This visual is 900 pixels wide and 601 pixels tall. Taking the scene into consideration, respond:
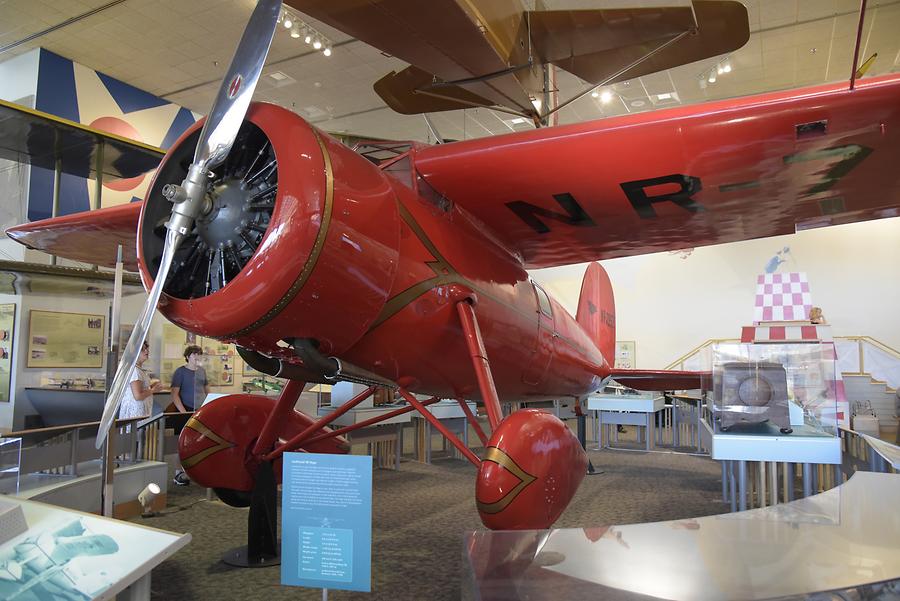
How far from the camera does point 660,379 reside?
251 inches

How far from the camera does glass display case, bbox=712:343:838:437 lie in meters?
4.34

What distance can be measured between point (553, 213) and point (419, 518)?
2.79 meters

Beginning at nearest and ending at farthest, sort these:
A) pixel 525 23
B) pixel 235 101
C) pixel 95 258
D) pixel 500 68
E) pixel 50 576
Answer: pixel 50 576 → pixel 235 101 → pixel 95 258 → pixel 500 68 → pixel 525 23

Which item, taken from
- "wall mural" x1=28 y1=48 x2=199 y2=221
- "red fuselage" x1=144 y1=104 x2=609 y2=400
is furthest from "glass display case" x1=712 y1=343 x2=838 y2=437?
"wall mural" x1=28 y1=48 x2=199 y2=221

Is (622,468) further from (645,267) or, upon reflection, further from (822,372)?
(645,267)

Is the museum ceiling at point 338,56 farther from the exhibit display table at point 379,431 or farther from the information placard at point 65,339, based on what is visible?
the exhibit display table at point 379,431

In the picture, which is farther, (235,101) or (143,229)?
(143,229)

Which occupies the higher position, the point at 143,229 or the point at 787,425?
the point at 143,229

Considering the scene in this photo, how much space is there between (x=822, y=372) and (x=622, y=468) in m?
3.05

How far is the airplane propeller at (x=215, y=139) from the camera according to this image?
83.6 inches

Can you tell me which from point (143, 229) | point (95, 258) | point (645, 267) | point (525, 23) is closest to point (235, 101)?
point (143, 229)

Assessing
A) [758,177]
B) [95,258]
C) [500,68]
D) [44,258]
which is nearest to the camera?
[758,177]

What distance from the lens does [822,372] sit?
508 cm

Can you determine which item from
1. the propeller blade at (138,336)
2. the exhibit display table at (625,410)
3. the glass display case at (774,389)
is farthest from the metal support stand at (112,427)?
the exhibit display table at (625,410)
